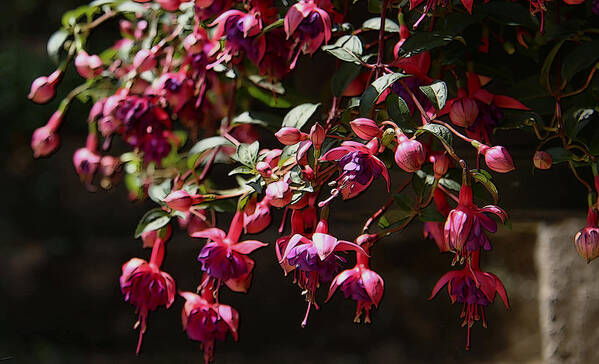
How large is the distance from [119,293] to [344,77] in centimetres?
128

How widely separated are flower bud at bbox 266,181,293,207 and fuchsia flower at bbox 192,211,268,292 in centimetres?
7

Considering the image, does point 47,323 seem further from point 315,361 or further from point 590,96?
point 590,96

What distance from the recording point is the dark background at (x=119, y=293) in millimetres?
1345

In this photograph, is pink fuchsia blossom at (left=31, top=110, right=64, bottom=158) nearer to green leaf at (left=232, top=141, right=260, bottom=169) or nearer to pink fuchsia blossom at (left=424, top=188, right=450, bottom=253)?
green leaf at (left=232, top=141, right=260, bottom=169)

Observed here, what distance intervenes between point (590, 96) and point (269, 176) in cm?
31

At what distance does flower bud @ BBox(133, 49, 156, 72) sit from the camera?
626 mm

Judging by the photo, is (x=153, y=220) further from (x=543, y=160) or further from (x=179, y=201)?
(x=543, y=160)

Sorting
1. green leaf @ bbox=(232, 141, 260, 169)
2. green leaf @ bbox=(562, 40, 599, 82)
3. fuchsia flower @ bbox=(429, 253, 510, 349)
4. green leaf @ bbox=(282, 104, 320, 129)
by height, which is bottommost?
fuchsia flower @ bbox=(429, 253, 510, 349)

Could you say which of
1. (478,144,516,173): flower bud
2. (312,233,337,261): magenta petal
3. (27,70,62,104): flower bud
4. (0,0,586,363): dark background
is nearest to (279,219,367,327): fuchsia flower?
(312,233,337,261): magenta petal

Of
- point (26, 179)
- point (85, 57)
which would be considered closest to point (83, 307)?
point (26, 179)

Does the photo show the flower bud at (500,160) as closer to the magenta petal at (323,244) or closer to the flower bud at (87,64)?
the magenta petal at (323,244)

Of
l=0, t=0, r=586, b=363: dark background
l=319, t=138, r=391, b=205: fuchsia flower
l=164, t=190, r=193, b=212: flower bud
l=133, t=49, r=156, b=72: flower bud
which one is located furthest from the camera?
l=0, t=0, r=586, b=363: dark background

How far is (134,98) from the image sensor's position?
61 centimetres

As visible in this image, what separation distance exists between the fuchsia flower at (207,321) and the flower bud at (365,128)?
20 cm
